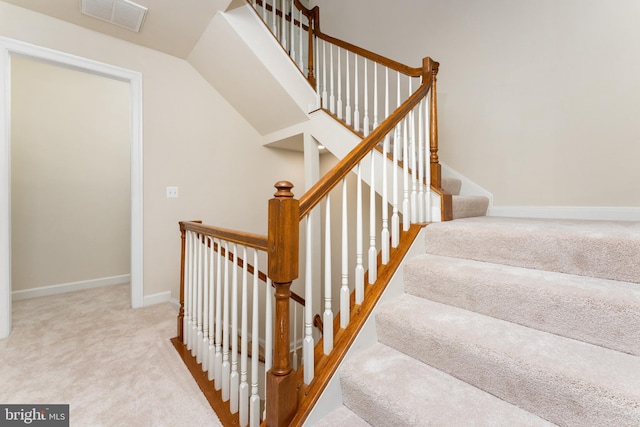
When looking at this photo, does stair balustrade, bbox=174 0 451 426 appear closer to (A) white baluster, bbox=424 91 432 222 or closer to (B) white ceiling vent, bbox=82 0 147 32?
(A) white baluster, bbox=424 91 432 222

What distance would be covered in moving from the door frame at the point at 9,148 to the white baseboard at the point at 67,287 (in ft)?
3.96

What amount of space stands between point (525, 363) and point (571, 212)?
6.02 feet

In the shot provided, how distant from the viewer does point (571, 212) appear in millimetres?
2217

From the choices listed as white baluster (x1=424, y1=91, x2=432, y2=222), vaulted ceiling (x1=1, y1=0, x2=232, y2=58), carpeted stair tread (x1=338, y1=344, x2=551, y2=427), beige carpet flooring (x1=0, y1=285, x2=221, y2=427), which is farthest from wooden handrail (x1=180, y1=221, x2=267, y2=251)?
vaulted ceiling (x1=1, y1=0, x2=232, y2=58)

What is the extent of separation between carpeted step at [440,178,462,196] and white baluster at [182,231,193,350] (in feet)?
6.85

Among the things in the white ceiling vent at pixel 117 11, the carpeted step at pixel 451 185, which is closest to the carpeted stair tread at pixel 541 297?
the carpeted step at pixel 451 185

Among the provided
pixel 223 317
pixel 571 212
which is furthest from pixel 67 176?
pixel 571 212

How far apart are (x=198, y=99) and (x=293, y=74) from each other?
112 cm

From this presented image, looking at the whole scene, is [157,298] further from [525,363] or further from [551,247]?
[551,247]

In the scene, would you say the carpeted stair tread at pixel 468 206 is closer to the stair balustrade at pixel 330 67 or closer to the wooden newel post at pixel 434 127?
A: the wooden newel post at pixel 434 127

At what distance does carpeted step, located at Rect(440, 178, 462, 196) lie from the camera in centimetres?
252

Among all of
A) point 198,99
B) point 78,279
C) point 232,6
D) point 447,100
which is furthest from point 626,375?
point 78,279

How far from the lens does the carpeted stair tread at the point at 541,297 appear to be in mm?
995

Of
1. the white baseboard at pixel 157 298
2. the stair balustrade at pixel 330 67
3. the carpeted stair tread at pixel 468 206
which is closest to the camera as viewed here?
the carpeted stair tread at pixel 468 206
